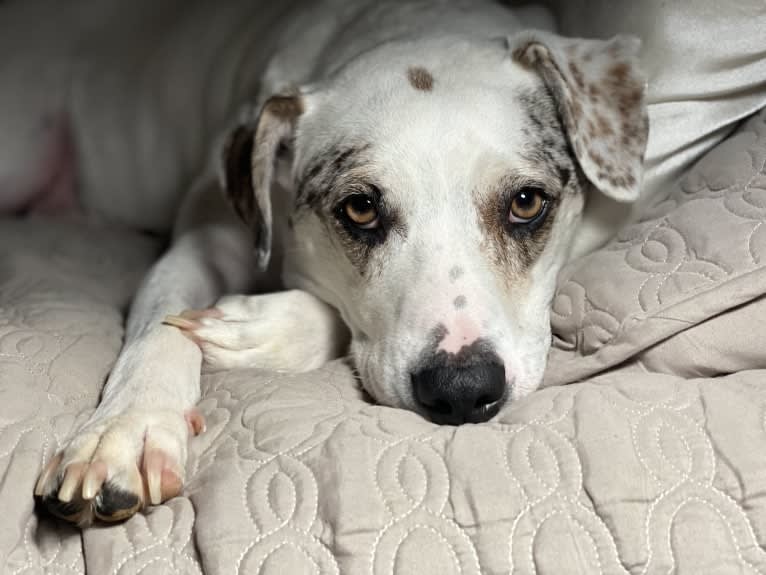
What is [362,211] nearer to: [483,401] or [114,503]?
[483,401]

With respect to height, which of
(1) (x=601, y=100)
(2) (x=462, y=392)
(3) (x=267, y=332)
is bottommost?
(3) (x=267, y=332)

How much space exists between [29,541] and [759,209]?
1.34 metres

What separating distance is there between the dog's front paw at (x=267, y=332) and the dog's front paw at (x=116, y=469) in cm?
29

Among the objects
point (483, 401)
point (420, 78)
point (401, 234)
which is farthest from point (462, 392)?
point (420, 78)

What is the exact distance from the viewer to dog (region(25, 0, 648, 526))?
1563mm

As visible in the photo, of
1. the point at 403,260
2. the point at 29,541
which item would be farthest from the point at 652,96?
the point at 29,541

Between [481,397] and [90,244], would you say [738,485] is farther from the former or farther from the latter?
[90,244]

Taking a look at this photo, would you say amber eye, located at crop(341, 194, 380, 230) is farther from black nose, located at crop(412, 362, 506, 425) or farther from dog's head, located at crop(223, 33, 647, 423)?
black nose, located at crop(412, 362, 506, 425)

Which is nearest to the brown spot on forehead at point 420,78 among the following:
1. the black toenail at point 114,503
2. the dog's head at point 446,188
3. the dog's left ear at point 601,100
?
the dog's head at point 446,188

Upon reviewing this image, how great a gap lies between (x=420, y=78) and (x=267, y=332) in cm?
59

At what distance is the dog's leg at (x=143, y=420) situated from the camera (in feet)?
4.54

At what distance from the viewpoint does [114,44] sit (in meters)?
3.08

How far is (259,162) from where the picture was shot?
1.99 m

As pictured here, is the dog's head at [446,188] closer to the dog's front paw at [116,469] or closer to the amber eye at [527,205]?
the amber eye at [527,205]
